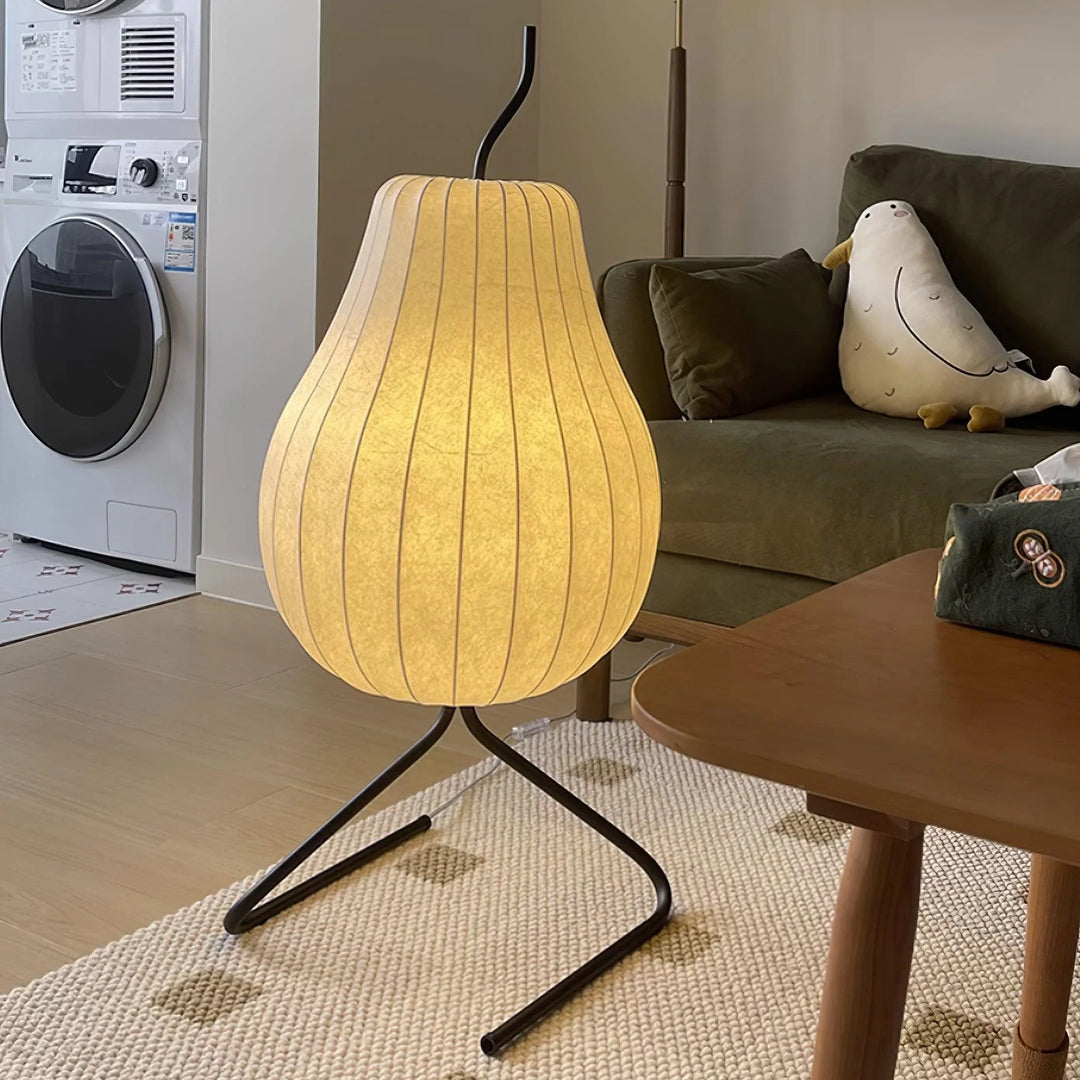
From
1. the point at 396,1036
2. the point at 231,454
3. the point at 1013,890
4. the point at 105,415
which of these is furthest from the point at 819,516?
the point at 105,415

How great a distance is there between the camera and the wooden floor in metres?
1.71

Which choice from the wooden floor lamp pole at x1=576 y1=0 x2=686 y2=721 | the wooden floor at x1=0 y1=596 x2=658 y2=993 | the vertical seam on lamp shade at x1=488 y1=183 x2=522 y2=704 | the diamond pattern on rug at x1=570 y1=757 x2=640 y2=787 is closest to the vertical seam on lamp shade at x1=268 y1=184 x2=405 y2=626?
the vertical seam on lamp shade at x1=488 y1=183 x2=522 y2=704

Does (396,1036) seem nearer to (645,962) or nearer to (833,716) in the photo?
(645,962)

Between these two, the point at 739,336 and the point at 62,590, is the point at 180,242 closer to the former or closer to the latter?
the point at 62,590

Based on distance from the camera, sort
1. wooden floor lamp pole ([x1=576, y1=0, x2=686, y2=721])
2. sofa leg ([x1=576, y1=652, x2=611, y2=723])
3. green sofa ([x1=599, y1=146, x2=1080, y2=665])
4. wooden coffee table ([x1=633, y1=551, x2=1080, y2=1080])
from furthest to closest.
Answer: wooden floor lamp pole ([x1=576, y1=0, x2=686, y2=721]) < sofa leg ([x1=576, y1=652, x2=611, y2=723]) < green sofa ([x1=599, y1=146, x2=1080, y2=665]) < wooden coffee table ([x1=633, y1=551, x2=1080, y2=1080])

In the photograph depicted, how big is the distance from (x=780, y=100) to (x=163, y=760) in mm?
2044

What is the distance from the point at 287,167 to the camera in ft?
9.44

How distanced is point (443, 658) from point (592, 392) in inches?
12.2

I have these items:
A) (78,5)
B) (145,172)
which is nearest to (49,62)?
(78,5)

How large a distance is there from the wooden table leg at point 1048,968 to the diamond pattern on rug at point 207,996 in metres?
0.77

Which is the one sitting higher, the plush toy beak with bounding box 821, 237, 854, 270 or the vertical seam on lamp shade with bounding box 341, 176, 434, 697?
the plush toy beak with bounding box 821, 237, 854, 270

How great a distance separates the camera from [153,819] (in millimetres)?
1926

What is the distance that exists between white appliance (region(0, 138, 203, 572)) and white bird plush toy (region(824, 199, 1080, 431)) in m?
1.44

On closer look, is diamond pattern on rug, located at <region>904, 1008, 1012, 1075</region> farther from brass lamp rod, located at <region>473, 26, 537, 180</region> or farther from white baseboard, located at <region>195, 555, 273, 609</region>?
white baseboard, located at <region>195, 555, 273, 609</region>
